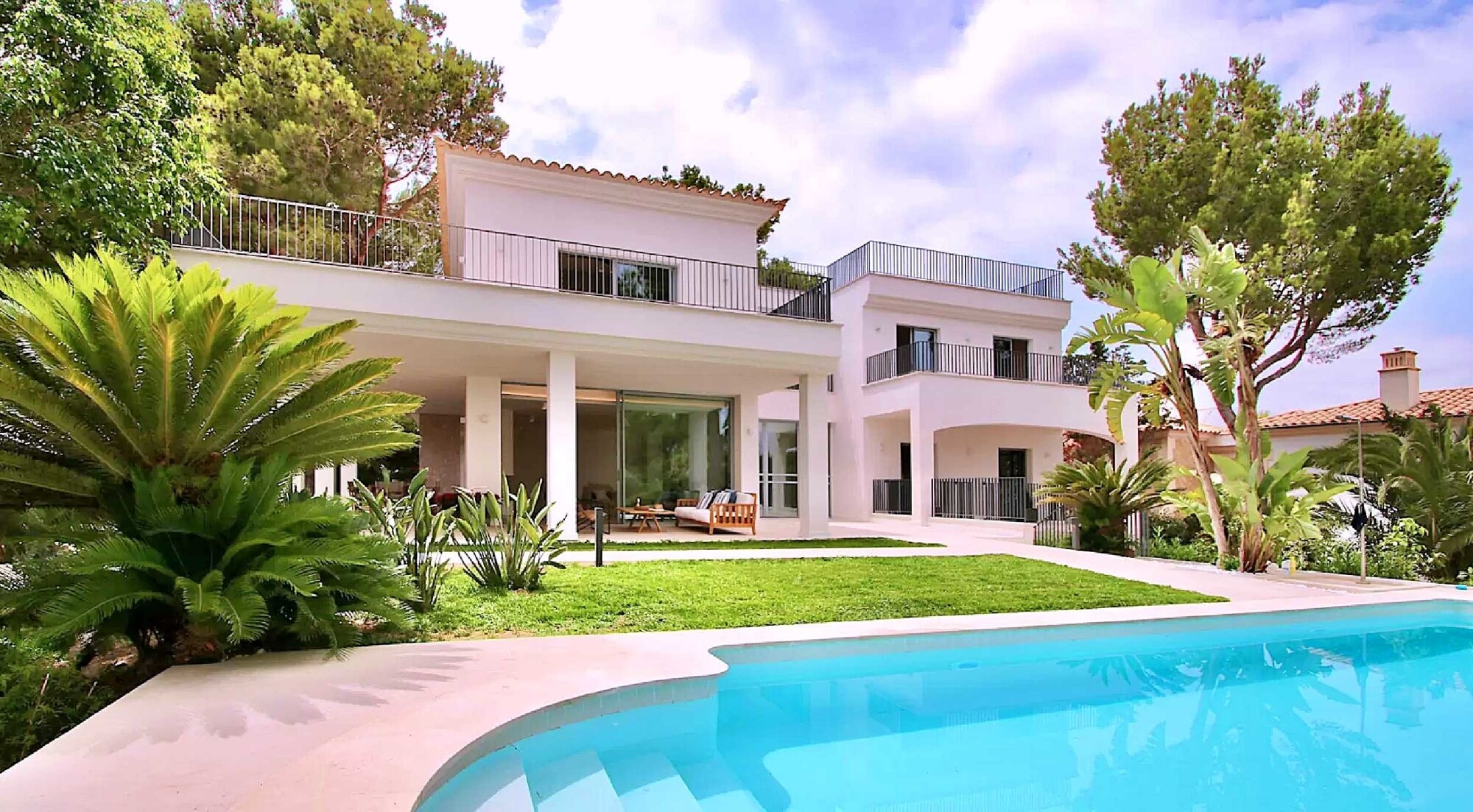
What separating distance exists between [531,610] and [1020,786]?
15.3 feet

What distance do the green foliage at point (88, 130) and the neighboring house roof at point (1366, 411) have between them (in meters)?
25.2

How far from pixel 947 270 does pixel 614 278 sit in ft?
45.0

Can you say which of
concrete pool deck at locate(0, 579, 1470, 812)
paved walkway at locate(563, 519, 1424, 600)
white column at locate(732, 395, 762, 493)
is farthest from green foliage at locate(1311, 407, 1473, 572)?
white column at locate(732, 395, 762, 493)

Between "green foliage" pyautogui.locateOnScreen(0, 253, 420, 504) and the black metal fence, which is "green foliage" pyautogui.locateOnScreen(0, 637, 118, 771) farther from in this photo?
the black metal fence

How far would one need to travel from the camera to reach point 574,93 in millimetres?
21172

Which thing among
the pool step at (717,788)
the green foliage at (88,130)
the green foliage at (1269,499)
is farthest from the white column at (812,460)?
the pool step at (717,788)

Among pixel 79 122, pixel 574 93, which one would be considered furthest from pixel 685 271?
pixel 79 122

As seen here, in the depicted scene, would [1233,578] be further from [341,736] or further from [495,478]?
[495,478]

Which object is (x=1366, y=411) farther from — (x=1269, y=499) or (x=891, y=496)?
(x=1269, y=499)

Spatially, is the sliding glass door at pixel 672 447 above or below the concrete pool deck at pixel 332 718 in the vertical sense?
above

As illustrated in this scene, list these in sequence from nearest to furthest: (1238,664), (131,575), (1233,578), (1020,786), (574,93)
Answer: (1020,786) < (131,575) < (1238,664) < (1233,578) < (574,93)

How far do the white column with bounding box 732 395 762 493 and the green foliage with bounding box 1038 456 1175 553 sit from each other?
22.9 ft

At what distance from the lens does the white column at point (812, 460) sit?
15.7m

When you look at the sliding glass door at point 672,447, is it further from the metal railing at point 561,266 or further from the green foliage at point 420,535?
the green foliage at point 420,535
